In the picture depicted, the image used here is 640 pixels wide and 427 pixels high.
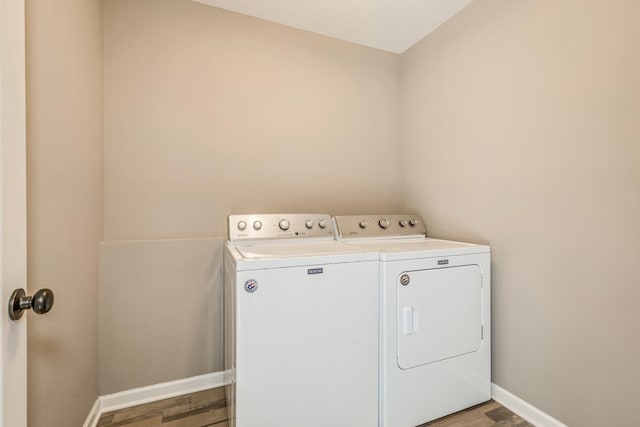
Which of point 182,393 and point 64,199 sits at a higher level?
point 64,199

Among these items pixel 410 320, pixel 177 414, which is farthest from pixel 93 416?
pixel 410 320

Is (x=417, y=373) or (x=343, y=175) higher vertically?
(x=343, y=175)

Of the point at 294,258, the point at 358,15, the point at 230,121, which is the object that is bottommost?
the point at 294,258

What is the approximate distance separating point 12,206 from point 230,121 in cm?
143

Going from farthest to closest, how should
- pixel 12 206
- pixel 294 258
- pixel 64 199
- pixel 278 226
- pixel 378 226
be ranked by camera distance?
pixel 378 226 < pixel 278 226 < pixel 294 258 < pixel 64 199 < pixel 12 206

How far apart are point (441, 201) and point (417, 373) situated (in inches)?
43.6

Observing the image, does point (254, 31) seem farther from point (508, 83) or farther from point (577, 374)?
point (577, 374)

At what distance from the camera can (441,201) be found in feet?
6.72

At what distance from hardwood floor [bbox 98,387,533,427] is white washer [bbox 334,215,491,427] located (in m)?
0.05

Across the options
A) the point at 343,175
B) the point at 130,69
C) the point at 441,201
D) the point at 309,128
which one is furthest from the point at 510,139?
the point at 130,69

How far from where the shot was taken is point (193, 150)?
6.00ft

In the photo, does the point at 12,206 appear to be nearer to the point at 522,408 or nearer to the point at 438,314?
the point at 438,314

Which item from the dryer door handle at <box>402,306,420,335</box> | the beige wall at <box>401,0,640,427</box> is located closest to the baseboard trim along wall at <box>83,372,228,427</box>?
the dryer door handle at <box>402,306,420,335</box>

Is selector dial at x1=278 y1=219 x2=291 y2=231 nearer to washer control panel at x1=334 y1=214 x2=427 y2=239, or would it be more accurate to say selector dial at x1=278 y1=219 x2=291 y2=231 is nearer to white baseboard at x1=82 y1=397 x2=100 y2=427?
washer control panel at x1=334 y1=214 x2=427 y2=239
